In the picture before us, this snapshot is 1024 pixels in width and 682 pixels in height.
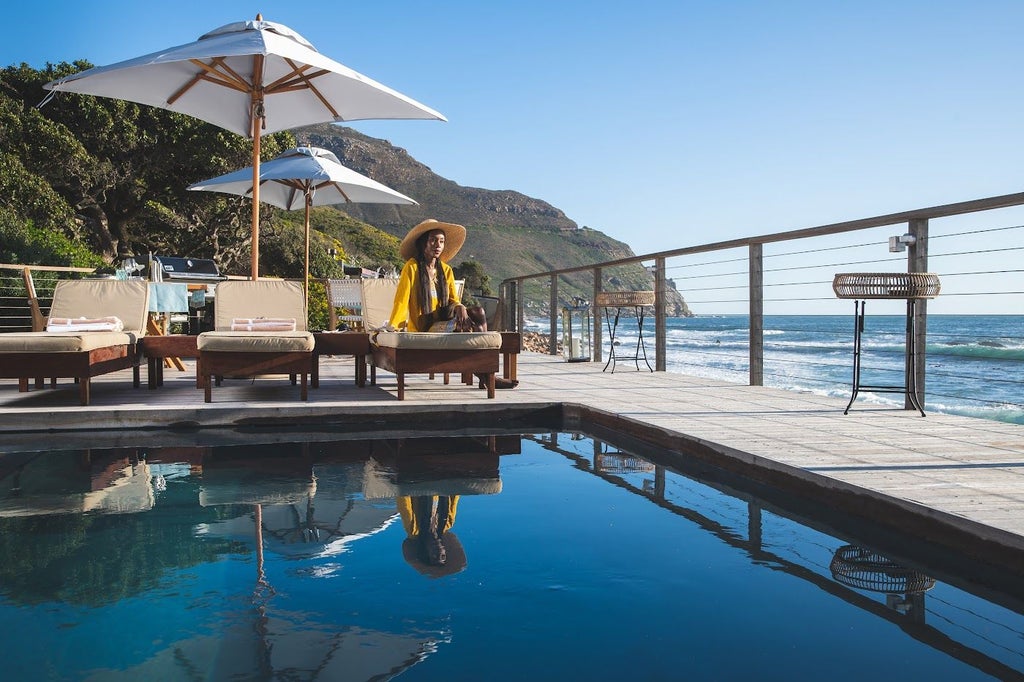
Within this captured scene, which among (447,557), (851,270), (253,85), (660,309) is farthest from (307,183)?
(447,557)

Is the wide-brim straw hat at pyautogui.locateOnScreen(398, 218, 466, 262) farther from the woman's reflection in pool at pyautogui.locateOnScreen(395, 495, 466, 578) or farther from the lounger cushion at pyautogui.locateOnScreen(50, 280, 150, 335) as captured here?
the woman's reflection in pool at pyautogui.locateOnScreen(395, 495, 466, 578)

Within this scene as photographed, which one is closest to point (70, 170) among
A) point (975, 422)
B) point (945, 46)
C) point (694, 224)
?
point (975, 422)

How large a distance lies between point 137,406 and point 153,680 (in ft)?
11.5

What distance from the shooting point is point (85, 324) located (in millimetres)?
5648

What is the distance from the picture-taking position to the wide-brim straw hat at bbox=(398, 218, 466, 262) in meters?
5.94

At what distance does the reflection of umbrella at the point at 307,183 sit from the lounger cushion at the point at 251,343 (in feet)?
7.21

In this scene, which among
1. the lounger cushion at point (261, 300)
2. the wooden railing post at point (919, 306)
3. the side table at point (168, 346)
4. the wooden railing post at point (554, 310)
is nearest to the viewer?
the wooden railing post at point (919, 306)

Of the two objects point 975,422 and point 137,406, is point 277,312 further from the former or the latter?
point 975,422

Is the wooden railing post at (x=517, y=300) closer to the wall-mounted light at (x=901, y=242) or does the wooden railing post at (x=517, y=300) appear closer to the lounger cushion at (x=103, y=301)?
the lounger cushion at (x=103, y=301)

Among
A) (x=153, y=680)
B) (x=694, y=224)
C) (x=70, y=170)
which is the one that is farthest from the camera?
(x=694, y=224)

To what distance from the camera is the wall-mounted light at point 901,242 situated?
466cm

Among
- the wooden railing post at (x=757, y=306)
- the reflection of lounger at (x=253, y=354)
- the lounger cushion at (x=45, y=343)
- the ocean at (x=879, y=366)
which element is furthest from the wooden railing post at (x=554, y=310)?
the lounger cushion at (x=45, y=343)

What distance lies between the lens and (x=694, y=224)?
5478 centimetres

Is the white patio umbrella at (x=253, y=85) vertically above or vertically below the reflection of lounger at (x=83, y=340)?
above
